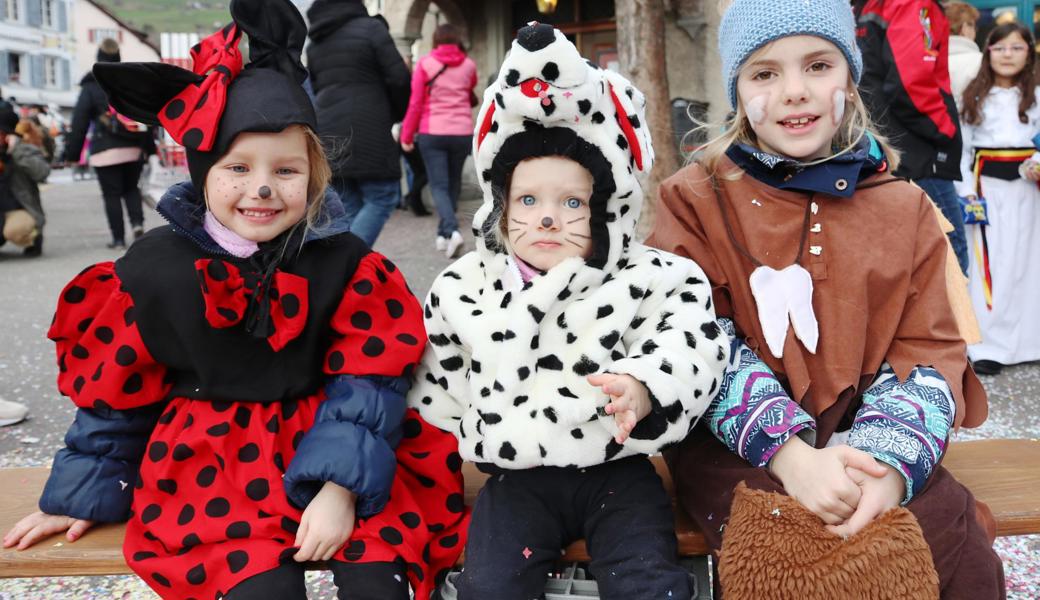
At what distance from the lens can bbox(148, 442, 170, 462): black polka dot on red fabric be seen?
6.24 feet

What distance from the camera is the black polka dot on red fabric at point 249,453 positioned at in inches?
74.5

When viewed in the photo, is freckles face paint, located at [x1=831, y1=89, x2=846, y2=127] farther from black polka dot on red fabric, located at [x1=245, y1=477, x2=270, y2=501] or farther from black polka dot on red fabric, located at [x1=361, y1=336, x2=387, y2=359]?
black polka dot on red fabric, located at [x1=245, y1=477, x2=270, y2=501]

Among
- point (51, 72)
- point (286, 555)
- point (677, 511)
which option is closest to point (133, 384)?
point (286, 555)

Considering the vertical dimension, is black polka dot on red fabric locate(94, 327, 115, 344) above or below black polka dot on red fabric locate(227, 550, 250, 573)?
above

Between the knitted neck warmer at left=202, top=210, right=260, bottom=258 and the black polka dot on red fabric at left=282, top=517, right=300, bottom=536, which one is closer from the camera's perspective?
the black polka dot on red fabric at left=282, top=517, right=300, bottom=536

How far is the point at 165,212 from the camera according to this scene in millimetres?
1970

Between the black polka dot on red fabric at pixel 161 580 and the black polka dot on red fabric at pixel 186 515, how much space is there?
0.11 metres

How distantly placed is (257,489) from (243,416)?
169 mm

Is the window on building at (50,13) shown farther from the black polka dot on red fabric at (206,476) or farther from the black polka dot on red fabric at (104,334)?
the black polka dot on red fabric at (206,476)

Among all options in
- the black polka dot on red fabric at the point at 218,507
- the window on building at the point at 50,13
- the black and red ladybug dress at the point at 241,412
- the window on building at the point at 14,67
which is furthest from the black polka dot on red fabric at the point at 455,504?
the window on building at the point at 50,13

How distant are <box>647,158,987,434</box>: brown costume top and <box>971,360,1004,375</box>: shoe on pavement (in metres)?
2.95

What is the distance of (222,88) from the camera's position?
6.20 ft

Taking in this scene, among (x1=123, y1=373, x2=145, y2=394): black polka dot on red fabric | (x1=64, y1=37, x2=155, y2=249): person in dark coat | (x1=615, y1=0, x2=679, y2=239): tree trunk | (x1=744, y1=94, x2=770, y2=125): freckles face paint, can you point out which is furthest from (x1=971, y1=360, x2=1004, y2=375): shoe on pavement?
(x1=64, y1=37, x2=155, y2=249): person in dark coat

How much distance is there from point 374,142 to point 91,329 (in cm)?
354
